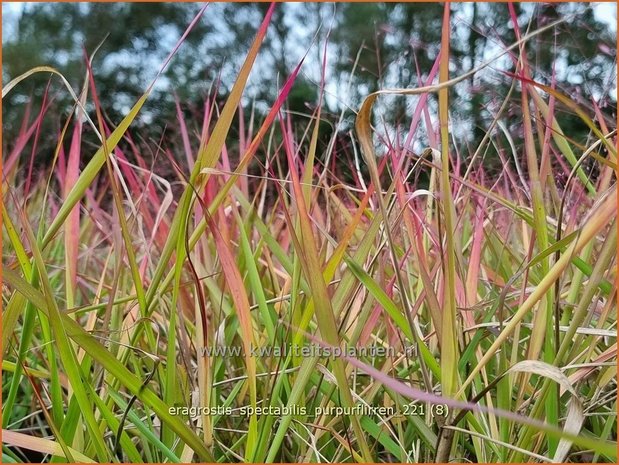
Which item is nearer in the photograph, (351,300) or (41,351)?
(351,300)

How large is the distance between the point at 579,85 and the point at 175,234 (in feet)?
2.31

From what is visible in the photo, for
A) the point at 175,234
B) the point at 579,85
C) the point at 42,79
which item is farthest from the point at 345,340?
the point at 42,79

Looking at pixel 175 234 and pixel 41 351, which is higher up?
pixel 175 234

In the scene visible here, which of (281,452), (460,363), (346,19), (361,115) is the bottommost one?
(281,452)

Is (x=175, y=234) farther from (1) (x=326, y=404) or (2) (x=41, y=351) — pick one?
(2) (x=41, y=351)

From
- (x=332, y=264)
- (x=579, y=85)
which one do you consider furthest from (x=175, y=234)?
(x=579, y=85)

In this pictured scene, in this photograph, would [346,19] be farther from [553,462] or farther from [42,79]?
[553,462]

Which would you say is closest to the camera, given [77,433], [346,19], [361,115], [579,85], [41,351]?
[361,115]

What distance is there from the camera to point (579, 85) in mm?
811

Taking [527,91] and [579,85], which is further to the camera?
[579,85]

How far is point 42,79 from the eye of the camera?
4504 mm

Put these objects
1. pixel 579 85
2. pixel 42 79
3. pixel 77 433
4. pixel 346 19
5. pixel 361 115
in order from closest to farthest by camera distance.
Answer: pixel 361 115 → pixel 77 433 → pixel 579 85 → pixel 42 79 → pixel 346 19

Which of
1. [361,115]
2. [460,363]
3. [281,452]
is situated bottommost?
[281,452]

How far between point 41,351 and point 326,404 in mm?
344
